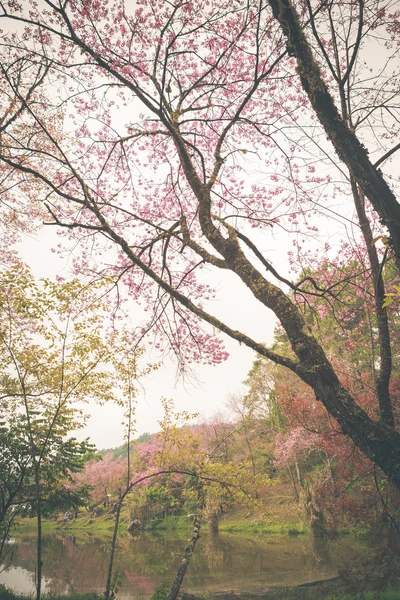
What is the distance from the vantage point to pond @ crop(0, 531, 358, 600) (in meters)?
9.09

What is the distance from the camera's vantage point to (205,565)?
11.5m

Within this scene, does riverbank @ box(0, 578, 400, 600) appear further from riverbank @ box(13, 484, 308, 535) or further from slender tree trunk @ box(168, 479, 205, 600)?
riverbank @ box(13, 484, 308, 535)

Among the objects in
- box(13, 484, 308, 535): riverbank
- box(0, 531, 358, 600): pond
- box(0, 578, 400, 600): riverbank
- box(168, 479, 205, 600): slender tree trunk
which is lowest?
box(13, 484, 308, 535): riverbank

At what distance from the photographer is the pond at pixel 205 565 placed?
9.09 m

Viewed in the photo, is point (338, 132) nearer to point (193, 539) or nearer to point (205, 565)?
point (193, 539)

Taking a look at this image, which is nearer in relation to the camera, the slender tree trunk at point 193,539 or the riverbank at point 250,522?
the slender tree trunk at point 193,539

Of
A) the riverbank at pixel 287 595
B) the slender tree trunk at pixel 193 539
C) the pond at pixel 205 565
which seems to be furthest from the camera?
the pond at pixel 205 565

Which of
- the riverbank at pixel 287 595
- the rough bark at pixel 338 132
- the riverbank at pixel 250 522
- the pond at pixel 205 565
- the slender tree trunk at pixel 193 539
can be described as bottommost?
the riverbank at pixel 250 522

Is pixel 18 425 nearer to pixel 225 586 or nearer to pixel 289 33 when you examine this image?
pixel 225 586

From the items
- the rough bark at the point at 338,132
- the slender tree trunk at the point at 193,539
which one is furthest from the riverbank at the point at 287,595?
the rough bark at the point at 338,132

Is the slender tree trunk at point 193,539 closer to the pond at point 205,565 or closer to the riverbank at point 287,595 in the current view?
the pond at point 205,565

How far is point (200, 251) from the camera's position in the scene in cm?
406

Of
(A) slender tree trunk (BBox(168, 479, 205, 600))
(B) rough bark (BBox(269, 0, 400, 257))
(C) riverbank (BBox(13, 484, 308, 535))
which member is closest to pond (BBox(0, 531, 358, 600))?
(C) riverbank (BBox(13, 484, 308, 535))

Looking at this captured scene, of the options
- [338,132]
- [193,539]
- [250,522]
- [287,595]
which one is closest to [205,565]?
[287,595]
